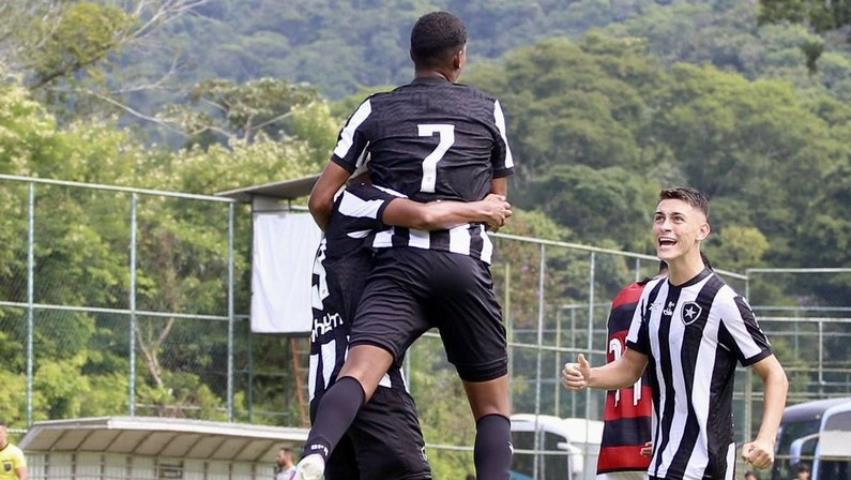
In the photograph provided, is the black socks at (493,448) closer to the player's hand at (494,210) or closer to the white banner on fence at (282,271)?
the player's hand at (494,210)

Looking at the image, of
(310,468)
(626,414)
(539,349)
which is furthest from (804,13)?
(310,468)

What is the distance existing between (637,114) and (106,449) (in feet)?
210

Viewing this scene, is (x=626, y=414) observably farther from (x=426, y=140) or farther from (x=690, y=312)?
(x=426, y=140)

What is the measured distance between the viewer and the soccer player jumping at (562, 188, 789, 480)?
820 centimetres

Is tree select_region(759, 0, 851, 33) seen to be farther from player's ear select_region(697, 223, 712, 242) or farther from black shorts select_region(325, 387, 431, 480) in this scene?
black shorts select_region(325, 387, 431, 480)

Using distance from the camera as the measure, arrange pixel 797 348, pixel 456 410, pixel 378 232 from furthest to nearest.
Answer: pixel 797 348 → pixel 456 410 → pixel 378 232

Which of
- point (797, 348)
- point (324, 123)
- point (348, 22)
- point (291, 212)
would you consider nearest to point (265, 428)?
point (291, 212)

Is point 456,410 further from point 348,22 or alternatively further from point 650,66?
point 348,22

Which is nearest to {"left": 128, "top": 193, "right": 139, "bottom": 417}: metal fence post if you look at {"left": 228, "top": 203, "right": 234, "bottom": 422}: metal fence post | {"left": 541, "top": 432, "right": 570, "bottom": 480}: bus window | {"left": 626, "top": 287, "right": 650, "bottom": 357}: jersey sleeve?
{"left": 228, "top": 203, "right": 234, "bottom": 422}: metal fence post

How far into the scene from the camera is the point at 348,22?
136 m

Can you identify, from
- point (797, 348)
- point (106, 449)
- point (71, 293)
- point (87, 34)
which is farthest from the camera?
point (87, 34)

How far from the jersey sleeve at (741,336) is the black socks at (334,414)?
1.66 m

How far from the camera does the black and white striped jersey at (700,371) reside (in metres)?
8.20

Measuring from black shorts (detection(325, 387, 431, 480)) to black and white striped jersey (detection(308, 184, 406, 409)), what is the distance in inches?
3.2
